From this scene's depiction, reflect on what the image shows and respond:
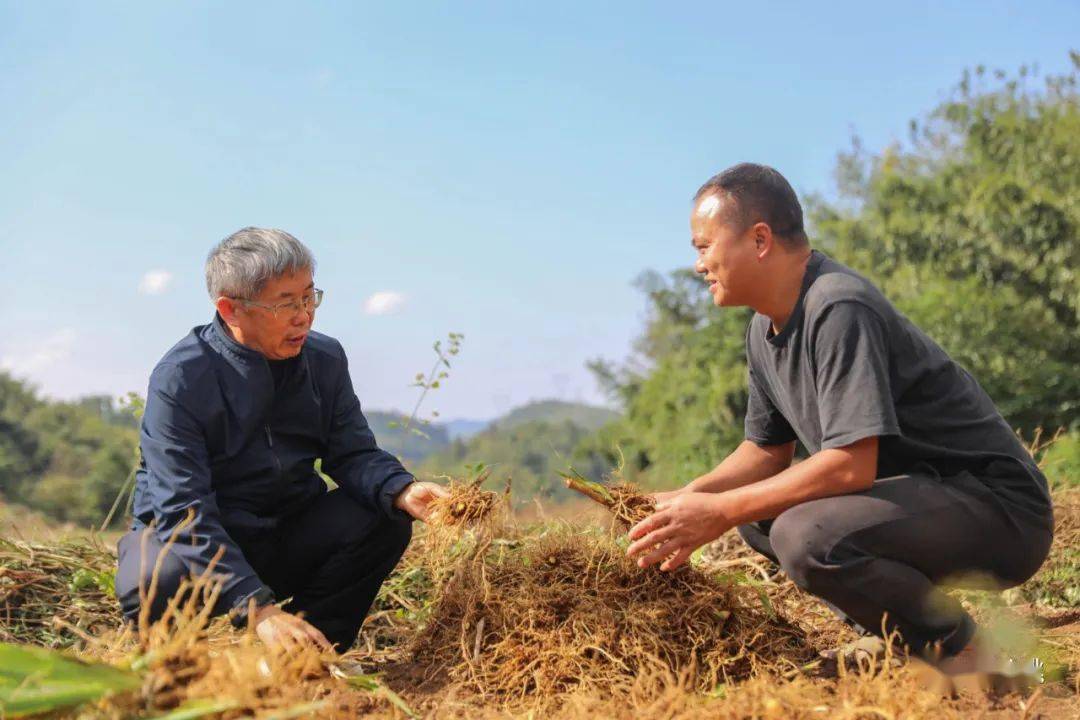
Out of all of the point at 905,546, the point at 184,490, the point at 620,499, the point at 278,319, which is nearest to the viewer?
the point at 905,546

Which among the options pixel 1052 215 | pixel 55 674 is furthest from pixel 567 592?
pixel 1052 215

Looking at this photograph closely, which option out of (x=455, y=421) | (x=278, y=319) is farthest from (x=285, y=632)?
(x=455, y=421)

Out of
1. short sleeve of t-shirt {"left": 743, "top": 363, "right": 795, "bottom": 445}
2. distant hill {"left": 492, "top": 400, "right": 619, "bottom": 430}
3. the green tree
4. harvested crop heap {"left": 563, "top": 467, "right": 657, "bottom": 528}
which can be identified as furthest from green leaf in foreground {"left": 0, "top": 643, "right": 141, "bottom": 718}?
distant hill {"left": 492, "top": 400, "right": 619, "bottom": 430}

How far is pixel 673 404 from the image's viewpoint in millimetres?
22109

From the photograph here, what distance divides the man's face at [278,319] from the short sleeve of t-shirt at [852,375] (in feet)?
5.71

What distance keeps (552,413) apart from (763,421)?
76317mm

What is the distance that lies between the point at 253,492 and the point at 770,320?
198 centimetres

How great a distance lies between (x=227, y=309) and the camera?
11.2 ft

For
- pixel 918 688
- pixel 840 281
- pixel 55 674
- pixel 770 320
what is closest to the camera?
pixel 55 674

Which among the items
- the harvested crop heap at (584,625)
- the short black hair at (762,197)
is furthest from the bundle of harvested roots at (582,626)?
the short black hair at (762,197)

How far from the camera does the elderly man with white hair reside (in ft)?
10.3

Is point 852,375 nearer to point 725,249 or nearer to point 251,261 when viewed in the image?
point 725,249

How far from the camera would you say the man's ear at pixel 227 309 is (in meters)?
3.40

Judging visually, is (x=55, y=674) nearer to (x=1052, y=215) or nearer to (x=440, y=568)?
(x=440, y=568)
